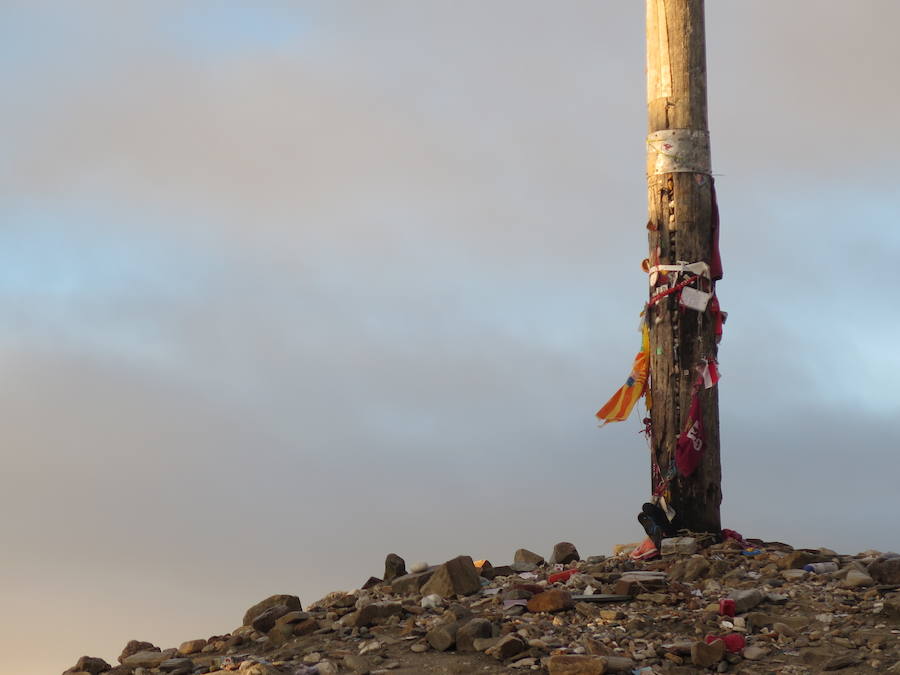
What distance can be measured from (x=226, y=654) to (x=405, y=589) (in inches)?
64.8

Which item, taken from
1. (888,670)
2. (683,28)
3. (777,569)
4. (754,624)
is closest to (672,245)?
(683,28)

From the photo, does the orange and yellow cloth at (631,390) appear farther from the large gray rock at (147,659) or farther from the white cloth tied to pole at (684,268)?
the large gray rock at (147,659)

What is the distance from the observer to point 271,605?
985 centimetres

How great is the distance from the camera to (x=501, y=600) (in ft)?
30.7

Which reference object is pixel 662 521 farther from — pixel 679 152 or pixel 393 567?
pixel 679 152

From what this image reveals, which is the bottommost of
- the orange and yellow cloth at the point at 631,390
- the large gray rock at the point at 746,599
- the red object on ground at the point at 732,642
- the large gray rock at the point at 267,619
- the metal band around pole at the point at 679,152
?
the red object on ground at the point at 732,642

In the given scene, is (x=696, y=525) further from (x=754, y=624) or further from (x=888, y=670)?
(x=888, y=670)

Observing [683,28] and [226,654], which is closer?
[226,654]

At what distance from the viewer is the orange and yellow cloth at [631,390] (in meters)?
11.3

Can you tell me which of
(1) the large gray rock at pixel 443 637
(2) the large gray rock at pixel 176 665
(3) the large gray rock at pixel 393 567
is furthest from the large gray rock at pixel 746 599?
(2) the large gray rock at pixel 176 665

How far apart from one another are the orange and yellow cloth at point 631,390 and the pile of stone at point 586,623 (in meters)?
1.35

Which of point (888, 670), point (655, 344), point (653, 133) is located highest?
point (653, 133)

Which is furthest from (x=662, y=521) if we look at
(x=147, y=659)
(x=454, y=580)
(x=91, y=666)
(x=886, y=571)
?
(x=91, y=666)

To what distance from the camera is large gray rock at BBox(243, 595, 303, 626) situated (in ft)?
32.0
